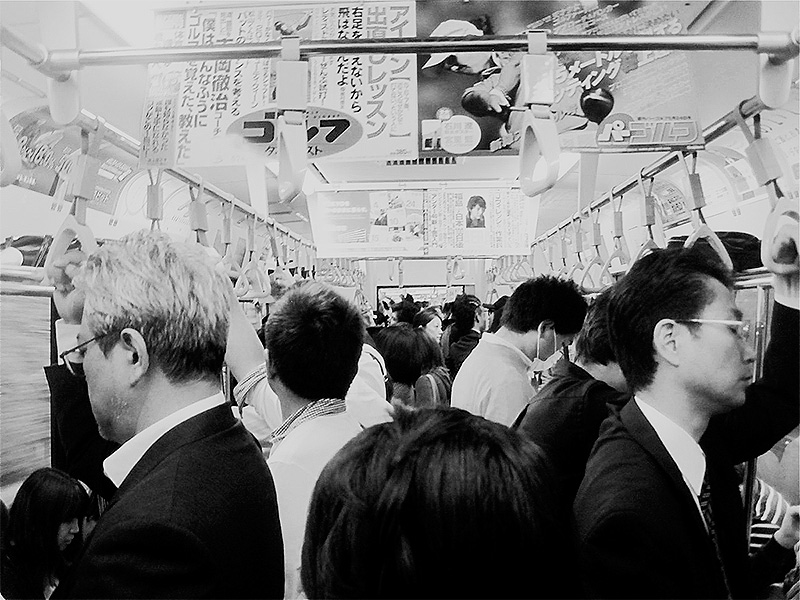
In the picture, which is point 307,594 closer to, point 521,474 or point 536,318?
point 521,474

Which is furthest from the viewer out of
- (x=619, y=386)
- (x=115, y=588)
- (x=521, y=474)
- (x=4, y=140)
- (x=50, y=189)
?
(x=50, y=189)

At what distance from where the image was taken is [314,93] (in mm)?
2637

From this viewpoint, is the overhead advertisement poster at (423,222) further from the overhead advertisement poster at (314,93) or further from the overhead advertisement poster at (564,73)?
the overhead advertisement poster at (314,93)

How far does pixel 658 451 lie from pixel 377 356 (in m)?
2.23

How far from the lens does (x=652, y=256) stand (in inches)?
62.1

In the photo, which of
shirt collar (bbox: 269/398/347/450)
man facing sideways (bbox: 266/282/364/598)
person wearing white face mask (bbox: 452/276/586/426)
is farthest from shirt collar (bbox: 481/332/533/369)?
shirt collar (bbox: 269/398/347/450)

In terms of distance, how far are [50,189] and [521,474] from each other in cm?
418

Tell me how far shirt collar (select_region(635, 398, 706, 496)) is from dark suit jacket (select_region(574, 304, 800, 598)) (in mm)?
68

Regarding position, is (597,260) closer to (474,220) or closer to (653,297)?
(653,297)

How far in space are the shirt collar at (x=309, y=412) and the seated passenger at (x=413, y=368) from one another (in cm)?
196

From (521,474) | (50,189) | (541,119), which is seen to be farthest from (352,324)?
(50,189)

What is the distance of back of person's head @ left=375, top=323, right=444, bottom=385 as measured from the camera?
396cm

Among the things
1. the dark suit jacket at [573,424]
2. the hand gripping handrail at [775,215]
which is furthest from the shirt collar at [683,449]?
the dark suit jacket at [573,424]

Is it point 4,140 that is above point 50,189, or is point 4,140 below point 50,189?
below
